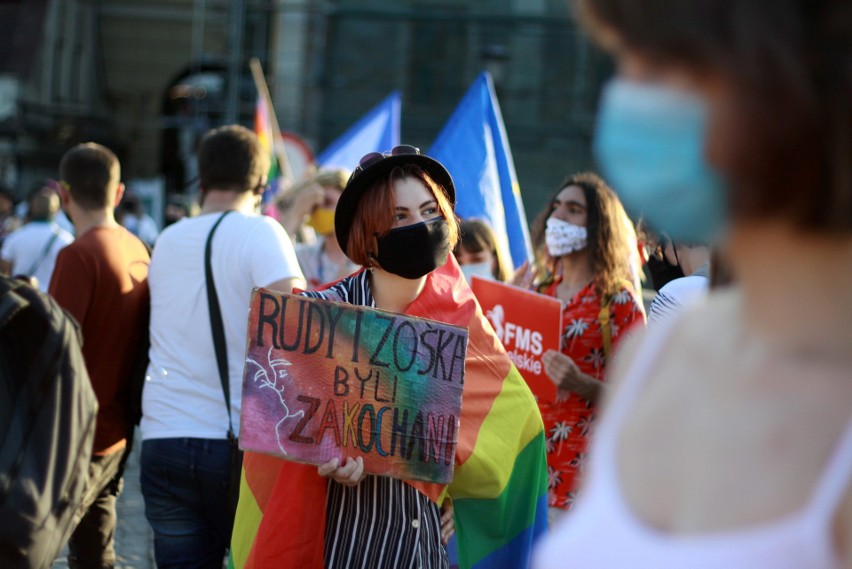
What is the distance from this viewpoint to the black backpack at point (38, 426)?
2.60 metres

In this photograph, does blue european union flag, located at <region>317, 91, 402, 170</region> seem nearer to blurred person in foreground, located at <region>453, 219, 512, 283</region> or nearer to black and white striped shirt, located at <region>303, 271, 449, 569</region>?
blurred person in foreground, located at <region>453, 219, 512, 283</region>

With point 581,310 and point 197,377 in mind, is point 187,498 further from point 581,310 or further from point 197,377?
point 581,310

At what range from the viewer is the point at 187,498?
4.26 m

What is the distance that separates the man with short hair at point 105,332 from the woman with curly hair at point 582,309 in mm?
1592

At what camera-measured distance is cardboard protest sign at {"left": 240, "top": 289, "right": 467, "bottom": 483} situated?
10.1ft

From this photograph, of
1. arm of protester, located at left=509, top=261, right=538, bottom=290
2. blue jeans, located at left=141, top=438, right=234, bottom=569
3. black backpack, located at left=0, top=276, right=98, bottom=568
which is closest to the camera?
black backpack, located at left=0, top=276, right=98, bottom=568

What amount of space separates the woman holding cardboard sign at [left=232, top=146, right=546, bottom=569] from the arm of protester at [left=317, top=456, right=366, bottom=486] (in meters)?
0.17

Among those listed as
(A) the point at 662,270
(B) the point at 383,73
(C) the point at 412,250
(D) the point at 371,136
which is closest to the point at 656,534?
(C) the point at 412,250

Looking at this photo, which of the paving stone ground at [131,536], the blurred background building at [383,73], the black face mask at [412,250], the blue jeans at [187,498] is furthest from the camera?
the blurred background building at [383,73]

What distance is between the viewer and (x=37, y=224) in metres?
10.1

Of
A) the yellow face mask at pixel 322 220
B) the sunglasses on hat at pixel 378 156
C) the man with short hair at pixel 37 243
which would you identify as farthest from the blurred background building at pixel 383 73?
the sunglasses on hat at pixel 378 156

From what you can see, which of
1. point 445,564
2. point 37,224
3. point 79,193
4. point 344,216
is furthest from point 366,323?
point 37,224

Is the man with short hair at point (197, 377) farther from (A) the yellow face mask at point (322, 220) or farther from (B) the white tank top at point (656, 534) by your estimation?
(B) the white tank top at point (656, 534)

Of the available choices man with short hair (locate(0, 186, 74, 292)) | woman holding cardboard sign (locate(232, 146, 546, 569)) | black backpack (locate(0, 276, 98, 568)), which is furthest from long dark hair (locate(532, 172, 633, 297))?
man with short hair (locate(0, 186, 74, 292))
